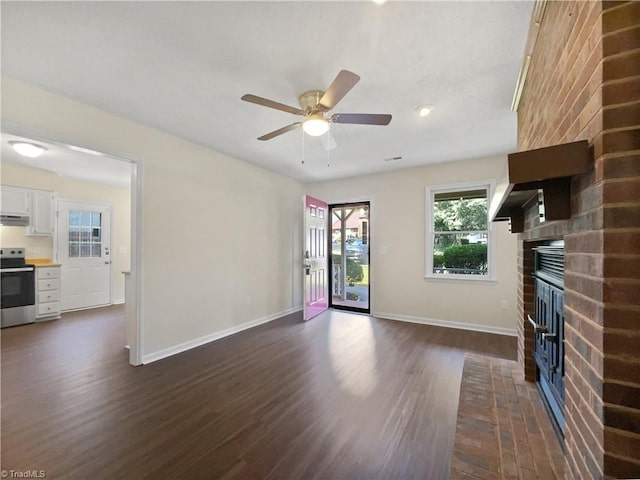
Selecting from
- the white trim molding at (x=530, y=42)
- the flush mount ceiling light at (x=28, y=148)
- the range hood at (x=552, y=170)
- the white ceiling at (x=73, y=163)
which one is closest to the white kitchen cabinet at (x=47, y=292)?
the white ceiling at (x=73, y=163)

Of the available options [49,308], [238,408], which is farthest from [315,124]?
[49,308]

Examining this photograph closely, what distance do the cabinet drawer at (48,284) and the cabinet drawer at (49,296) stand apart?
0.18 ft

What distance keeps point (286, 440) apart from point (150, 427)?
0.98 metres

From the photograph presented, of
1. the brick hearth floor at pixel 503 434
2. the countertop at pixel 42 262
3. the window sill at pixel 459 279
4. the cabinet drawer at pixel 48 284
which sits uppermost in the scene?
the countertop at pixel 42 262

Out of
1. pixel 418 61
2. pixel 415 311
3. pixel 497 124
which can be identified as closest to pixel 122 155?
pixel 418 61

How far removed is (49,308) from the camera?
454 cm

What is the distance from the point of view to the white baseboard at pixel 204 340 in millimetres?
2953

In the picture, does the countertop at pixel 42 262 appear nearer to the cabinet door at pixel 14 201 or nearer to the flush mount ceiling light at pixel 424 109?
the cabinet door at pixel 14 201

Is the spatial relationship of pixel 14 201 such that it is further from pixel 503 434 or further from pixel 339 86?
pixel 503 434

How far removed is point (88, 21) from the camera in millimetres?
1582

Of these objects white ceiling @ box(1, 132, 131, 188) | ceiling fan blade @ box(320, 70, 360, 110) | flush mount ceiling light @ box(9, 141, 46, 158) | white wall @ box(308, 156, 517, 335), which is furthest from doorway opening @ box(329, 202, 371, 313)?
flush mount ceiling light @ box(9, 141, 46, 158)

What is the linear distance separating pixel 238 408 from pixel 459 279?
3.58 metres

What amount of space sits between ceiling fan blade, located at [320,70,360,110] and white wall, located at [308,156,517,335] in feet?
9.74

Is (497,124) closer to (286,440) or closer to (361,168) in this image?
(361,168)
